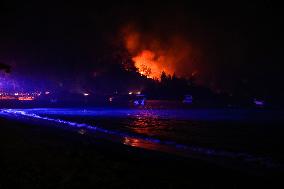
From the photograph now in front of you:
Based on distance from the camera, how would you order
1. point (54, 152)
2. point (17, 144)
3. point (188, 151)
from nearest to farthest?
point (54, 152)
point (17, 144)
point (188, 151)

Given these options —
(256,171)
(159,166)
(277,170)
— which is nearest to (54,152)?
(159,166)

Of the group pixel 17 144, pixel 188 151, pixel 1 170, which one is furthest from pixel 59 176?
pixel 188 151

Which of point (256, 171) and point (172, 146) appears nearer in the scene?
point (256, 171)

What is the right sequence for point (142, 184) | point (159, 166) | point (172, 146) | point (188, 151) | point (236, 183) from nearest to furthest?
point (142, 184)
point (236, 183)
point (159, 166)
point (188, 151)
point (172, 146)

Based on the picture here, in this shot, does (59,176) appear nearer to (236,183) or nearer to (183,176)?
(183,176)

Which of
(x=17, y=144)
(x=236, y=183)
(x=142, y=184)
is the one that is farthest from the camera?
(x=17, y=144)

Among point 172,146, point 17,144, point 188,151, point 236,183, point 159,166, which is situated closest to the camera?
point 236,183

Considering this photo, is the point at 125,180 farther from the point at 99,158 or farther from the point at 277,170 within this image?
the point at 277,170

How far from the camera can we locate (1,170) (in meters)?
13.6

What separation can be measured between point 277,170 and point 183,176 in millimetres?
6675

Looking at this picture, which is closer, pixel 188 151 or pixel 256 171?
pixel 256 171

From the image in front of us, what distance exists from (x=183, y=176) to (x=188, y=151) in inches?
432

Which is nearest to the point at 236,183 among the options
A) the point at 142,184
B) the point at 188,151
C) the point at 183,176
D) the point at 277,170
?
the point at 183,176

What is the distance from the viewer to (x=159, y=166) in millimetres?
18281
